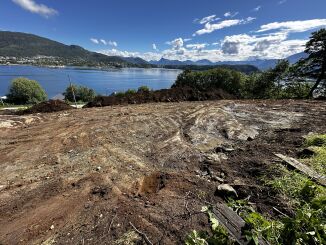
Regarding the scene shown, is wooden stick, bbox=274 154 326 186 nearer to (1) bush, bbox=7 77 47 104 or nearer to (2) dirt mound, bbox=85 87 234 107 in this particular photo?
(2) dirt mound, bbox=85 87 234 107

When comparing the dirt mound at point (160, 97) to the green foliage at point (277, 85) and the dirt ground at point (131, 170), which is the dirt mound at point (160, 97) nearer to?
the green foliage at point (277, 85)

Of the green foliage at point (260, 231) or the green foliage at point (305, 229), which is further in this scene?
the green foliage at point (260, 231)

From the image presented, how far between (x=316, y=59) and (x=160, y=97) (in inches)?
600

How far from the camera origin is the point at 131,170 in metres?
5.76

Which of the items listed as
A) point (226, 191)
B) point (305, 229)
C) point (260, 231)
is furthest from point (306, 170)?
point (260, 231)

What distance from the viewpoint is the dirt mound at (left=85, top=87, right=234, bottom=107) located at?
15.1 metres

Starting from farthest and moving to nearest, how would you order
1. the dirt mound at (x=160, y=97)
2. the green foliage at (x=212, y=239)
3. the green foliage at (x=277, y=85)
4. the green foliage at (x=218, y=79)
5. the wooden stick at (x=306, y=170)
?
the green foliage at (x=218, y=79) < the green foliage at (x=277, y=85) < the dirt mound at (x=160, y=97) < the wooden stick at (x=306, y=170) < the green foliage at (x=212, y=239)

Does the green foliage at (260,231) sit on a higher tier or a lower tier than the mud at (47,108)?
higher

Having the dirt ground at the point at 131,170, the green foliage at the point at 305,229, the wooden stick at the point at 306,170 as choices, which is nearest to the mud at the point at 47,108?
the dirt ground at the point at 131,170

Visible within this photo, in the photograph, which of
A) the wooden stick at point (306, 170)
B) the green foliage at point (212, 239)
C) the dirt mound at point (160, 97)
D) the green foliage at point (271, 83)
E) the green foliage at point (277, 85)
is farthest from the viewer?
the green foliage at point (271, 83)

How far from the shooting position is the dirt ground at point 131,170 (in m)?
3.75

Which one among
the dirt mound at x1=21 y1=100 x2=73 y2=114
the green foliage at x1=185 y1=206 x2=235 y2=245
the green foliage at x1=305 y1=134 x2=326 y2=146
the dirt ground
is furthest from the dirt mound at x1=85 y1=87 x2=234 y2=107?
the green foliage at x1=185 y1=206 x2=235 y2=245

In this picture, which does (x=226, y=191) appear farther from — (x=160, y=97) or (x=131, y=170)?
(x=160, y=97)

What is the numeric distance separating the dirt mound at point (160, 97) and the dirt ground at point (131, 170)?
4360 mm
